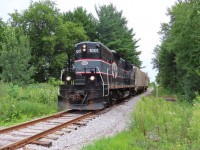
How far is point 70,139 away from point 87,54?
847 centimetres

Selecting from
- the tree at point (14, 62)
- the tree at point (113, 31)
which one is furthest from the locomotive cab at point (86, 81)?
the tree at point (113, 31)

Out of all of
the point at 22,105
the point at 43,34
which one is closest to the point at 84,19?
the point at 43,34

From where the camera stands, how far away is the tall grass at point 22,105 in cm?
1313

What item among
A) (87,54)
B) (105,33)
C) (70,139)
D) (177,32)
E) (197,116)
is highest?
(105,33)

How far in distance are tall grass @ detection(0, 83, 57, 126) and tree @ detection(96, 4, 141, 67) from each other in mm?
35228

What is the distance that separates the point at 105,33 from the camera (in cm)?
5488

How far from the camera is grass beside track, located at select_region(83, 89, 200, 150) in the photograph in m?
7.16

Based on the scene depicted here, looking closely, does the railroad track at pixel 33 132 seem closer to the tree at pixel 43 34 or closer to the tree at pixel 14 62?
the tree at pixel 14 62

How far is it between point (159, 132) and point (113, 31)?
4715 centimetres

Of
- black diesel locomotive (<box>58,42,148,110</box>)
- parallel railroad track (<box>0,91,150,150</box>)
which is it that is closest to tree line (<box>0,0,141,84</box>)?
black diesel locomotive (<box>58,42,148,110</box>)

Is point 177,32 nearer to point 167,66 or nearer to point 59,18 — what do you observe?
point 167,66

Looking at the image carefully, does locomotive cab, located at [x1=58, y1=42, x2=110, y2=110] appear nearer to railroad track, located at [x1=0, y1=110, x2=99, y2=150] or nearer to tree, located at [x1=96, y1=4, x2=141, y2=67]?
railroad track, located at [x1=0, y1=110, x2=99, y2=150]

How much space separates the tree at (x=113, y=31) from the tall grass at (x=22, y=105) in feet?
116

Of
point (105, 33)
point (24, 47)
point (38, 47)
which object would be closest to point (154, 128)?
point (24, 47)
